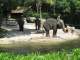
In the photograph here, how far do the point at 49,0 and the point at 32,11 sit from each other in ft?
45.6

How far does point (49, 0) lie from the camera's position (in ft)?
109

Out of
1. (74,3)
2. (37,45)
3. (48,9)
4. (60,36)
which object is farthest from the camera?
(48,9)

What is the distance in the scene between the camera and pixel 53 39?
910 inches

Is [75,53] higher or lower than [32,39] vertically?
higher

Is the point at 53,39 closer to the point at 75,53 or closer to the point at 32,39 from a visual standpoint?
the point at 32,39

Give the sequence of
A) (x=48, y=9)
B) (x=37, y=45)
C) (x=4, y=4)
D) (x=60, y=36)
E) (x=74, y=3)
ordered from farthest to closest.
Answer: (x=48, y=9) → (x=74, y=3) → (x=4, y=4) → (x=60, y=36) → (x=37, y=45)

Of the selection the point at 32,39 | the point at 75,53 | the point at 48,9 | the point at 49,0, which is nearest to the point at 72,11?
the point at 48,9

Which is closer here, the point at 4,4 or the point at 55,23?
the point at 55,23

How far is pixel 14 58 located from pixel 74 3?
33.9 m

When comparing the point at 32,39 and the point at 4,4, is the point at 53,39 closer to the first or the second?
the point at 32,39

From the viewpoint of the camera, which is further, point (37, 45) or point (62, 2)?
point (62, 2)

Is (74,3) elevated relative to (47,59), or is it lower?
lower

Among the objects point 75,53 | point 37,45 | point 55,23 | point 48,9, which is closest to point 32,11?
point 48,9

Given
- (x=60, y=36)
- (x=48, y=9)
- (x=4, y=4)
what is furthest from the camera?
(x=48, y=9)
